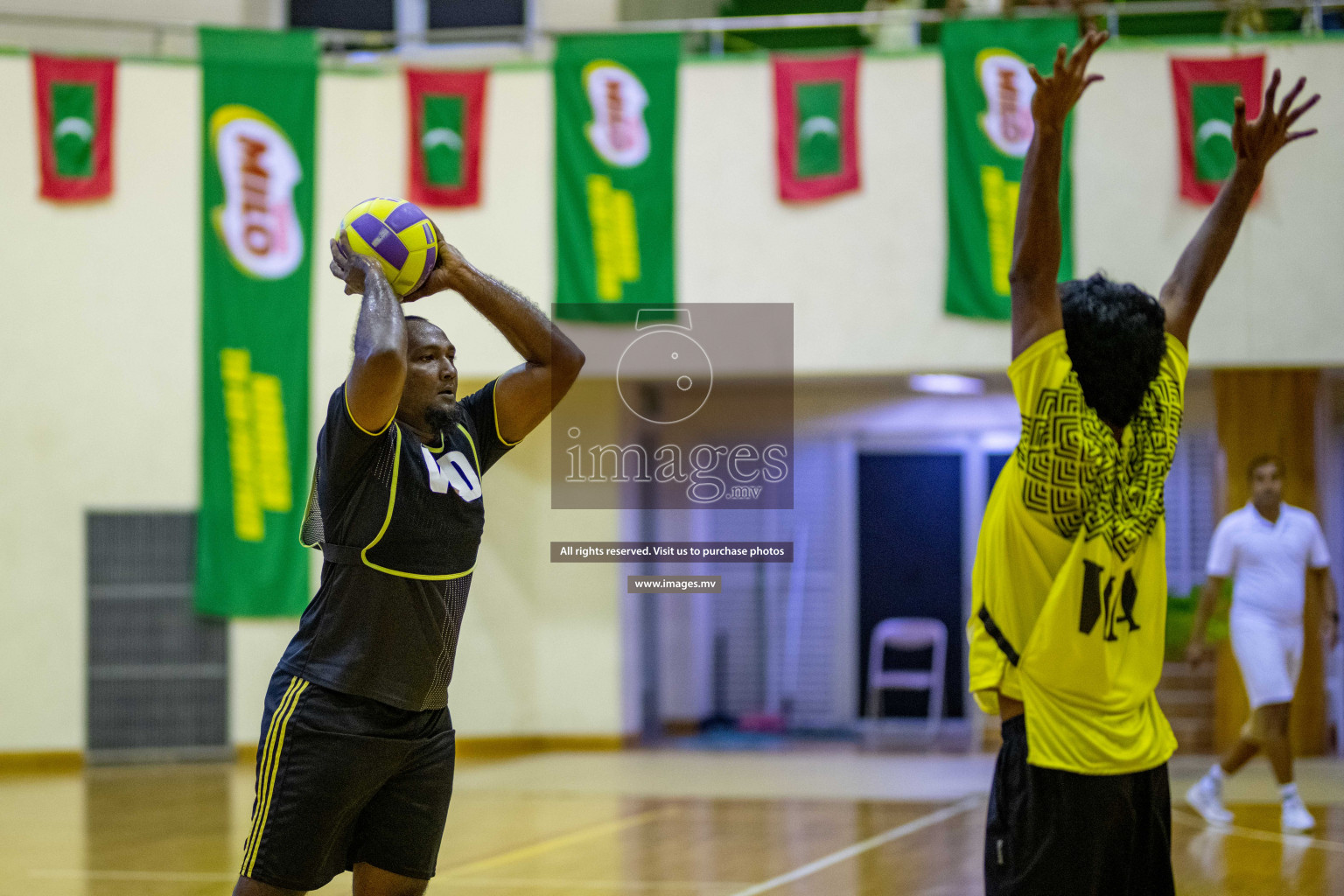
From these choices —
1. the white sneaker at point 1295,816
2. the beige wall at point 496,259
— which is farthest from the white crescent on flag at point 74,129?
the white sneaker at point 1295,816

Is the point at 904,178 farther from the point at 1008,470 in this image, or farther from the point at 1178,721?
the point at 1008,470

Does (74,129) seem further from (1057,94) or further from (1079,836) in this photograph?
(1079,836)

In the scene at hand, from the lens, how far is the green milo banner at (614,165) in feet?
33.3

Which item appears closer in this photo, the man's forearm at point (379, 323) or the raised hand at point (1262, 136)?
the raised hand at point (1262, 136)

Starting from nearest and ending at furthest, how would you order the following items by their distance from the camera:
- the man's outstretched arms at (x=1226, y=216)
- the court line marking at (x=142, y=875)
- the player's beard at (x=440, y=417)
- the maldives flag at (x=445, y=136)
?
the man's outstretched arms at (x=1226, y=216) < the player's beard at (x=440, y=417) < the court line marking at (x=142, y=875) < the maldives flag at (x=445, y=136)

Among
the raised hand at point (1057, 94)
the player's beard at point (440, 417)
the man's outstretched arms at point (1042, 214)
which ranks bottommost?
the player's beard at point (440, 417)

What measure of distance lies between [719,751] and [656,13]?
23.0 ft

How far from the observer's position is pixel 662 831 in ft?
23.6

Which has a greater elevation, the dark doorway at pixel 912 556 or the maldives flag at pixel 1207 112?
the maldives flag at pixel 1207 112

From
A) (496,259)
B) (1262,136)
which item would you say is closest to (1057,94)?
(1262,136)

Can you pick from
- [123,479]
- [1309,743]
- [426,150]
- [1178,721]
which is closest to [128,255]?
[123,479]

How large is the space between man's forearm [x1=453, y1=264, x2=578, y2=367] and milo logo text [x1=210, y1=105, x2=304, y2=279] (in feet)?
24.6

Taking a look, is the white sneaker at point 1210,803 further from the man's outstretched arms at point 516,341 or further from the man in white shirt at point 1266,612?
the man's outstretched arms at point 516,341

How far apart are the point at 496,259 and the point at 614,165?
1205mm
